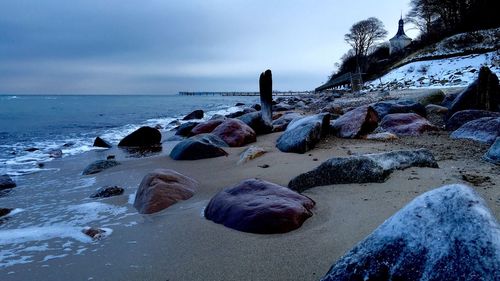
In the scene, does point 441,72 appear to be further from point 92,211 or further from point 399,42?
point 399,42

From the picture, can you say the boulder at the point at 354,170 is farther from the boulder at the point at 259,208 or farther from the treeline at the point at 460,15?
the treeline at the point at 460,15

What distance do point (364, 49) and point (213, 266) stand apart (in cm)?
7158

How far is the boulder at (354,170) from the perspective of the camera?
3.65 metres

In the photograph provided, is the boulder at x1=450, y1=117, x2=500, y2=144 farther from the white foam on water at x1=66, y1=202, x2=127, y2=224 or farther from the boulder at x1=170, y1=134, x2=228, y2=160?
the white foam on water at x1=66, y1=202, x2=127, y2=224

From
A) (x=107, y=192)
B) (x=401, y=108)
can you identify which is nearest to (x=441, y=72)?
(x=401, y=108)

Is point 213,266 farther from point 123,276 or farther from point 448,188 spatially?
point 448,188

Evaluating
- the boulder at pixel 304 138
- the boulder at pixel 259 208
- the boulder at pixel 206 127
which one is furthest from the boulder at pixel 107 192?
the boulder at pixel 206 127

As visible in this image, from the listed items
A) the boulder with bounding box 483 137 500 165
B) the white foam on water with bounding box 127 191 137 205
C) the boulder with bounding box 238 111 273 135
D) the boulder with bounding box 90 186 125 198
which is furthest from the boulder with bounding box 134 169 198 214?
the boulder with bounding box 238 111 273 135

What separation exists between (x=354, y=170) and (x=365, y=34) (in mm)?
67898

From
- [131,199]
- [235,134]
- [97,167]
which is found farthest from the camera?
[235,134]

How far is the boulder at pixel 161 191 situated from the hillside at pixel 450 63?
2126 cm

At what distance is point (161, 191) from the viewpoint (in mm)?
4023

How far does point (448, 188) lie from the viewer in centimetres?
172

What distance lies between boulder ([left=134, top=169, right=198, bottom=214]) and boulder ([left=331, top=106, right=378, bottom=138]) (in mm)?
3490
